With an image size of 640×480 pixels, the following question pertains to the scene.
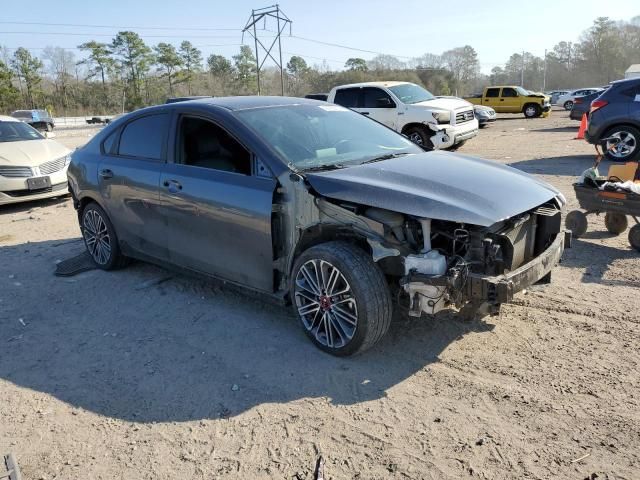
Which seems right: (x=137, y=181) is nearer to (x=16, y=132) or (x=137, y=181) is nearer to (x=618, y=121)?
(x=16, y=132)

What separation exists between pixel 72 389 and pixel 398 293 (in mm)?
2280

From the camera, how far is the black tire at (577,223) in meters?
6.01

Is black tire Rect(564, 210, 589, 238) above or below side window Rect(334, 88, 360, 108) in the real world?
below

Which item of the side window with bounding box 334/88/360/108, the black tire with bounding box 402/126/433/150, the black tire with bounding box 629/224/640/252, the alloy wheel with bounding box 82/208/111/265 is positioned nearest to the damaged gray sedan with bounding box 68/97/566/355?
the alloy wheel with bounding box 82/208/111/265

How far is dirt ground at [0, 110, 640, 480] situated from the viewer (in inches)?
108

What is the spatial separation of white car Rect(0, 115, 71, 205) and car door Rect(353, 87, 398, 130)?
7.39m

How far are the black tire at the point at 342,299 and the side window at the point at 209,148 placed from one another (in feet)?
3.09

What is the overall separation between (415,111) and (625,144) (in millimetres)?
4940

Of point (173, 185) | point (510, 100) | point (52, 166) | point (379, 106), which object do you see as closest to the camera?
point (173, 185)

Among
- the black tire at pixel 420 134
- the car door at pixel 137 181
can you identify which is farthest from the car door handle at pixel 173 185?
the black tire at pixel 420 134

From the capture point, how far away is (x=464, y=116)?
46.3ft

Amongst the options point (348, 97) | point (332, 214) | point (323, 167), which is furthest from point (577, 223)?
point (348, 97)

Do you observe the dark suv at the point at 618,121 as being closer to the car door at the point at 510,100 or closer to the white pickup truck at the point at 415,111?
the white pickup truck at the point at 415,111

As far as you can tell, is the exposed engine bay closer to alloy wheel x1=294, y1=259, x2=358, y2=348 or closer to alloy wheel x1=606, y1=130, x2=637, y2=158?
alloy wheel x1=294, y1=259, x2=358, y2=348
